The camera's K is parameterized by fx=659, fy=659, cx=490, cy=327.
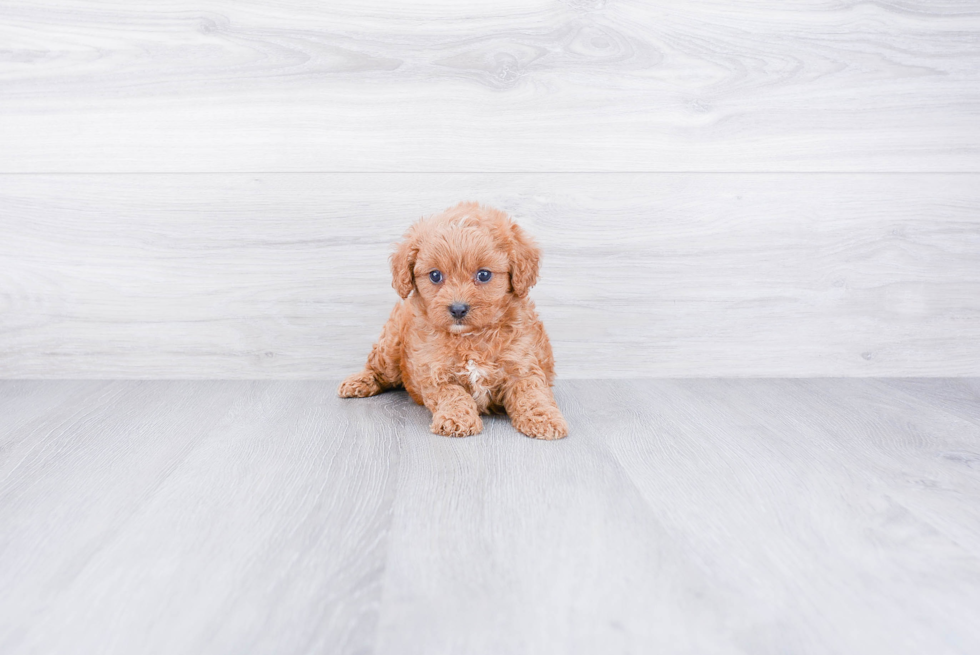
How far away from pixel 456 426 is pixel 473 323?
0.20m

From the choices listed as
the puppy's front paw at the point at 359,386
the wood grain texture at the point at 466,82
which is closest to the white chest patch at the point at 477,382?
the puppy's front paw at the point at 359,386

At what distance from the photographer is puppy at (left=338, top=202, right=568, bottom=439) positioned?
129cm

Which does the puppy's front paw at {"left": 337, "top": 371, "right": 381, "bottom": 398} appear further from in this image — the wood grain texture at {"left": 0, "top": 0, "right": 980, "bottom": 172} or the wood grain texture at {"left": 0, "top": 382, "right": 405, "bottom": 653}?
the wood grain texture at {"left": 0, "top": 0, "right": 980, "bottom": 172}

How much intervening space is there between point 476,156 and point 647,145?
0.44 m

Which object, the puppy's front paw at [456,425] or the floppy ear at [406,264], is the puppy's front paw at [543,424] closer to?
the puppy's front paw at [456,425]

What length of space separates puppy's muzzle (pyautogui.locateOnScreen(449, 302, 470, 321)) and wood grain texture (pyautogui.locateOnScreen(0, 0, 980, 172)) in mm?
534

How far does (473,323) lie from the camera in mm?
1296

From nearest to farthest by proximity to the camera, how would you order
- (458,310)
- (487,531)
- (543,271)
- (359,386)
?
(487,531) → (458,310) → (359,386) → (543,271)

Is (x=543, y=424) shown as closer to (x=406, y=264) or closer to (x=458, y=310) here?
(x=458, y=310)

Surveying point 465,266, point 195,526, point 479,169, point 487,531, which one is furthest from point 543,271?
point 195,526

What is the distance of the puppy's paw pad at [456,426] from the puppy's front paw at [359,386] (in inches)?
13.3

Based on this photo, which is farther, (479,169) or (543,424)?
(479,169)

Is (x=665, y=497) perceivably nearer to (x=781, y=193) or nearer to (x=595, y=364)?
(x=595, y=364)

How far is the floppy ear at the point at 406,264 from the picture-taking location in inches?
52.3
